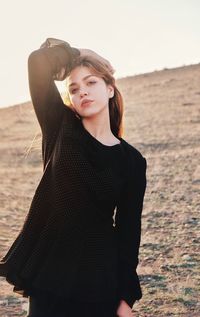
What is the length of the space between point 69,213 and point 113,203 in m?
0.22

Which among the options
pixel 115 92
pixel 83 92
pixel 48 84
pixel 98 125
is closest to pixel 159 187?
pixel 115 92

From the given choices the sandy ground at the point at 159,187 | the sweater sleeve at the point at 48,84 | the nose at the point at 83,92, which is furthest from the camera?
the sandy ground at the point at 159,187

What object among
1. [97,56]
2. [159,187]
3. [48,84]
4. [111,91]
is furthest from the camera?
[159,187]

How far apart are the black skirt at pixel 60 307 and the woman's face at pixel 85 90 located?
2.76 ft

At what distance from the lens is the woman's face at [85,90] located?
2412 millimetres

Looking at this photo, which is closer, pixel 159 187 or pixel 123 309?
pixel 123 309

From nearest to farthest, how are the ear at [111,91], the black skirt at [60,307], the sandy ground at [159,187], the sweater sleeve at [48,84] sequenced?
the black skirt at [60,307], the sweater sleeve at [48,84], the ear at [111,91], the sandy ground at [159,187]

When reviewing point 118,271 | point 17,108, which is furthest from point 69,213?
point 17,108

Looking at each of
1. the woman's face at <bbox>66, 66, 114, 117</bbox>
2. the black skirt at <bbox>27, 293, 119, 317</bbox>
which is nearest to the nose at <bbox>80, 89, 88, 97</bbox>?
the woman's face at <bbox>66, 66, 114, 117</bbox>

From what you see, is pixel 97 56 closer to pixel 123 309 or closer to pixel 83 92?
pixel 83 92

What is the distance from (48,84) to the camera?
2.32m

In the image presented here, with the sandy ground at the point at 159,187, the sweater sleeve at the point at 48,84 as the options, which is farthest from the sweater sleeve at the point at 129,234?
the sandy ground at the point at 159,187

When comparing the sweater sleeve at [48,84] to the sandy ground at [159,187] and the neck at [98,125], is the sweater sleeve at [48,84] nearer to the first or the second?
the neck at [98,125]

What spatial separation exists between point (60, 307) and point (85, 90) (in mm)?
975
